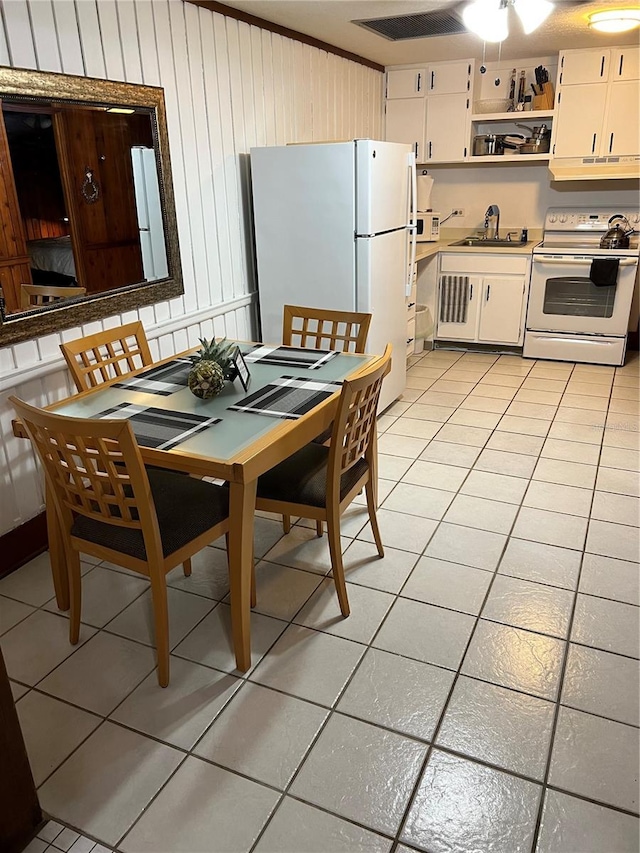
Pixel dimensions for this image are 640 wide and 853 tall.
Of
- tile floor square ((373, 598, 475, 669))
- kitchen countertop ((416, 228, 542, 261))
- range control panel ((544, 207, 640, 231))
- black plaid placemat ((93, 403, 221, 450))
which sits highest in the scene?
range control panel ((544, 207, 640, 231))

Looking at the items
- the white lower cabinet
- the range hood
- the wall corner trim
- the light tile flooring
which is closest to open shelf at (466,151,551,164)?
the range hood

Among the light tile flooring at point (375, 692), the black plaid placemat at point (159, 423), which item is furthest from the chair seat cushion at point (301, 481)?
the light tile flooring at point (375, 692)

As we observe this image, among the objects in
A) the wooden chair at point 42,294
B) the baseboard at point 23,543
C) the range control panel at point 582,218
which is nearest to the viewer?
the wooden chair at point 42,294

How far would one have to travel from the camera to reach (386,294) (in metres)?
3.80

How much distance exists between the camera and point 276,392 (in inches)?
90.4

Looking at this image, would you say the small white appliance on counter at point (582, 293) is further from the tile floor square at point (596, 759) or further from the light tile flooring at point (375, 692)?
the tile floor square at point (596, 759)

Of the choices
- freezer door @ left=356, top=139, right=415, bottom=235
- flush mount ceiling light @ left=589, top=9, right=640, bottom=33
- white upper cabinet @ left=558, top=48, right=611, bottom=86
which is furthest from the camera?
white upper cabinet @ left=558, top=48, right=611, bottom=86

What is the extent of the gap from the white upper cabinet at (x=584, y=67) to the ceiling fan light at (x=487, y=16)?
6.38ft

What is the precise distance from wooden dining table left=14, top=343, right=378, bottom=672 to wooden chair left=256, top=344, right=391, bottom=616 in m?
0.11

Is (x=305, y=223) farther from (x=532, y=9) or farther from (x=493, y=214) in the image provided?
(x=493, y=214)

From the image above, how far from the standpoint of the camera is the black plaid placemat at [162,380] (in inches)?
93.0

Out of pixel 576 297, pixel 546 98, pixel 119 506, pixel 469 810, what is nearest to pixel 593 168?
pixel 546 98

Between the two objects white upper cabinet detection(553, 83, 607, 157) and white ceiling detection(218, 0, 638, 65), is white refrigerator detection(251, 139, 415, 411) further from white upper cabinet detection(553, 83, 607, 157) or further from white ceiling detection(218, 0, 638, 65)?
white upper cabinet detection(553, 83, 607, 157)

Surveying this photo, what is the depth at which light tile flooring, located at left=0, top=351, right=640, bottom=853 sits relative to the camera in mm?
1569
